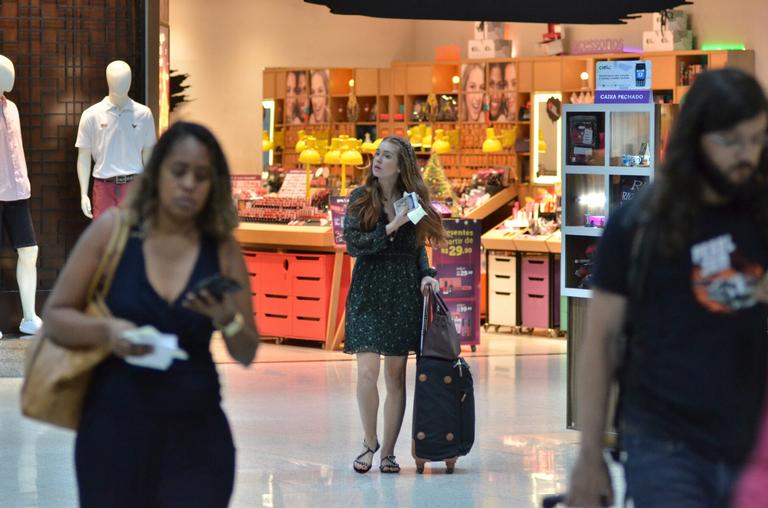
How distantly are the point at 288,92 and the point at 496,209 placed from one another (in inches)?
174

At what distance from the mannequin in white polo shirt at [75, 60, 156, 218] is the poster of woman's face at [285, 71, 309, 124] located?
906cm

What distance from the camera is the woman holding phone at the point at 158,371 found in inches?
118

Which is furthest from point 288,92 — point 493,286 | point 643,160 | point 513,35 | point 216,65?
point 643,160

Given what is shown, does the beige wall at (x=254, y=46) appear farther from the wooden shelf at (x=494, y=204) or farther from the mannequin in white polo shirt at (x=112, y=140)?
the mannequin in white polo shirt at (x=112, y=140)

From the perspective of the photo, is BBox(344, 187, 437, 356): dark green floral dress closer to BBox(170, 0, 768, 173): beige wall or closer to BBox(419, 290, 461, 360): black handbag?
BBox(419, 290, 461, 360): black handbag

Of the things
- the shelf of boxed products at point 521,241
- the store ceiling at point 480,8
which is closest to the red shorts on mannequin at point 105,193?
the store ceiling at point 480,8

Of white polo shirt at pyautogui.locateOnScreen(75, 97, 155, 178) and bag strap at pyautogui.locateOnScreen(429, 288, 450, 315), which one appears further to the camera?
white polo shirt at pyautogui.locateOnScreen(75, 97, 155, 178)

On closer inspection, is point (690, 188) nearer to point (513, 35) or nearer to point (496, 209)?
point (496, 209)

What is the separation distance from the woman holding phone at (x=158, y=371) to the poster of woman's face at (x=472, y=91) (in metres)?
14.5

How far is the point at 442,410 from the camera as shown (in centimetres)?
635

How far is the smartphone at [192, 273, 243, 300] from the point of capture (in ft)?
9.47

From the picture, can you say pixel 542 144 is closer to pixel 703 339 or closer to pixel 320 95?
pixel 320 95

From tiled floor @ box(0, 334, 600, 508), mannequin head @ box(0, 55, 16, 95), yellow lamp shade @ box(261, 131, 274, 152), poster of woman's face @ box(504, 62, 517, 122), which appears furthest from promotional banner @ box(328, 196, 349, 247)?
yellow lamp shade @ box(261, 131, 274, 152)

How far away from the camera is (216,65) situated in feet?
63.2
